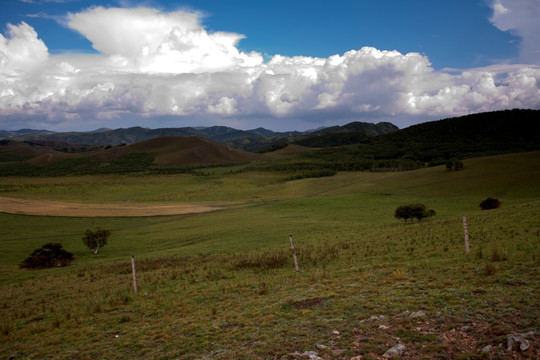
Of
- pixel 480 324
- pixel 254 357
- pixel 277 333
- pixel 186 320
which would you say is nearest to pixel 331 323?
pixel 277 333

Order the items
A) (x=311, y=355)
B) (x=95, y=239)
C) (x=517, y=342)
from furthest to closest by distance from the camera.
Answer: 1. (x=95, y=239)
2. (x=311, y=355)
3. (x=517, y=342)

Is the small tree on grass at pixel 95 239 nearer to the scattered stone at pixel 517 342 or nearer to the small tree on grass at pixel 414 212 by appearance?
the small tree on grass at pixel 414 212

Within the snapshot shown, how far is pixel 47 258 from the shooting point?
1384 inches

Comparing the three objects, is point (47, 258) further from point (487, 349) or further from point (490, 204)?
point (490, 204)

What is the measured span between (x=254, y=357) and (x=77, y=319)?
9.67m

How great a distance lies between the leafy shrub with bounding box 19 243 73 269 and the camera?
34.3 metres

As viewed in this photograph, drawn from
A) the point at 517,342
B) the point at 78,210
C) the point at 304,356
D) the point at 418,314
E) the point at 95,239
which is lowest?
the point at 95,239

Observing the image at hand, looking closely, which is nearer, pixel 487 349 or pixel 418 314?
pixel 487 349

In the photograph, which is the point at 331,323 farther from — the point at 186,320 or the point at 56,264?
the point at 56,264

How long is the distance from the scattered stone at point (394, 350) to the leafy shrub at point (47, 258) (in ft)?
121

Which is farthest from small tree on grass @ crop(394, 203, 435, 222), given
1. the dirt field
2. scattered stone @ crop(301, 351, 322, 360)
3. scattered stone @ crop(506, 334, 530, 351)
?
the dirt field

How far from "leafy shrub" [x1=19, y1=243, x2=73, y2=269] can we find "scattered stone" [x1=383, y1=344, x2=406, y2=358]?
3703cm

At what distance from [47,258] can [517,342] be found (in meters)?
40.4

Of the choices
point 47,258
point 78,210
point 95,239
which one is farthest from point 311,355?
point 78,210
